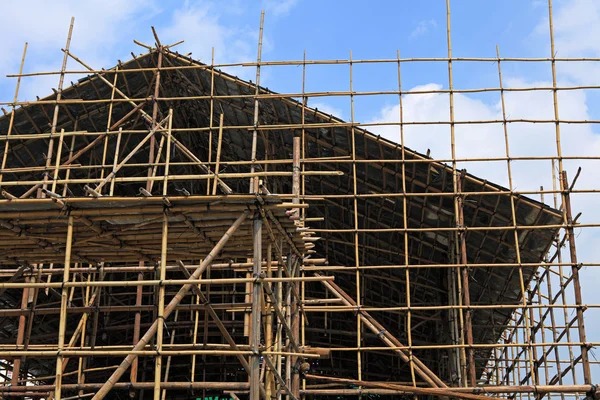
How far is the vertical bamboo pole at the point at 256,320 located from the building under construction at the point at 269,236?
0.03m

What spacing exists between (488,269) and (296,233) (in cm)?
611

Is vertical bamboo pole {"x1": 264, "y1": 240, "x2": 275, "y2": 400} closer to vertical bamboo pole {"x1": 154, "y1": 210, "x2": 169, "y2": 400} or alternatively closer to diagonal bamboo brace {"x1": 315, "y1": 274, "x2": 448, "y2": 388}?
vertical bamboo pole {"x1": 154, "y1": 210, "x2": 169, "y2": 400}

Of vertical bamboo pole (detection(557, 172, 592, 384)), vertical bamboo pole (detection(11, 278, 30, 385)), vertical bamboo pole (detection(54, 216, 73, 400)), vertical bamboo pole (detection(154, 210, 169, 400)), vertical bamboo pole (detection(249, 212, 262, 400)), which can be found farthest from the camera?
vertical bamboo pole (detection(11, 278, 30, 385))

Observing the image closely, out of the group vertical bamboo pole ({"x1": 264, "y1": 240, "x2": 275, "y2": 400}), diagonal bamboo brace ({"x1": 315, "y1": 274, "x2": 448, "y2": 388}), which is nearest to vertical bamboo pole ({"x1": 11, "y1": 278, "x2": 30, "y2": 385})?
vertical bamboo pole ({"x1": 264, "y1": 240, "x2": 275, "y2": 400})

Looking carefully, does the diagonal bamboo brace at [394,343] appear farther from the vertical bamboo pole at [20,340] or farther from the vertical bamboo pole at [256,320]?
the vertical bamboo pole at [20,340]

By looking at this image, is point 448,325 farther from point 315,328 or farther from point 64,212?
point 64,212

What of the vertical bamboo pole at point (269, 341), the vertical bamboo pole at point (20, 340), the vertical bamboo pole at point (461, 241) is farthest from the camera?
the vertical bamboo pole at point (20, 340)

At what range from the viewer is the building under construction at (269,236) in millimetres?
10000

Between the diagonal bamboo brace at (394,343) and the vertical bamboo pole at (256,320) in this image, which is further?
the diagonal bamboo brace at (394,343)

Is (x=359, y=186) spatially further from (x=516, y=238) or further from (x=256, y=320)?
(x=256, y=320)

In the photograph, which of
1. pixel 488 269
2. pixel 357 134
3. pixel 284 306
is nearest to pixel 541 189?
pixel 488 269

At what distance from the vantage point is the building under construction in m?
10.0

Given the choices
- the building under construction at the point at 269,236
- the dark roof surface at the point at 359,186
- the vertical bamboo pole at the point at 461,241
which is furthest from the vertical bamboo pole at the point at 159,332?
the vertical bamboo pole at the point at 461,241

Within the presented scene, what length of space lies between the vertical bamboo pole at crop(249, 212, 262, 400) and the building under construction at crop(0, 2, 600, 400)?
0.03 metres
